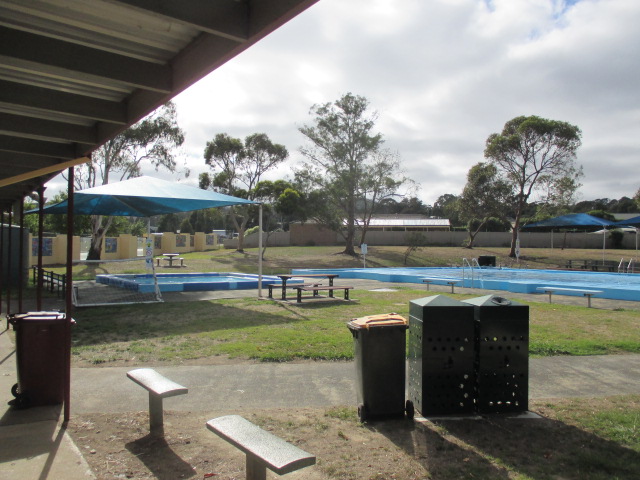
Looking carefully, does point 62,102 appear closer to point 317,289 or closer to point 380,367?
point 380,367

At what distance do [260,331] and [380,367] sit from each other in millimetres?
4551

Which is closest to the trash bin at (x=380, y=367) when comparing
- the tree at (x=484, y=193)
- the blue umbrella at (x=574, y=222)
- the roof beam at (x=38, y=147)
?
the roof beam at (x=38, y=147)

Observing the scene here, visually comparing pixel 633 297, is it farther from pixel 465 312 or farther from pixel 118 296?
pixel 118 296

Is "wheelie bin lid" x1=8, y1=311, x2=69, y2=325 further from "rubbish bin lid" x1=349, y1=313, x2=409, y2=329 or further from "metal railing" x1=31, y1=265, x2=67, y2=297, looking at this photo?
"metal railing" x1=31, y1=265, x2=67, y2=297

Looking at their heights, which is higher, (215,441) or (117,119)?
(117,119)

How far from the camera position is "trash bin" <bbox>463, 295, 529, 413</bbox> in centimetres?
464

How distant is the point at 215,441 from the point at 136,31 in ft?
10.5

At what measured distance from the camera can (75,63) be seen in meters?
3.39

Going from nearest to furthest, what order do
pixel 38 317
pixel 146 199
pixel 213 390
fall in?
pixel 38 317 < pixel 213 390 < pixel 146 199

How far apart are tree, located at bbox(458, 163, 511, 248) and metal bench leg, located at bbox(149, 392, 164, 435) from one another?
3736 cm

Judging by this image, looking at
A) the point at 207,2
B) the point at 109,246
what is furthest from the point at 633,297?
the point at 109,246

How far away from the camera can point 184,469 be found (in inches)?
141

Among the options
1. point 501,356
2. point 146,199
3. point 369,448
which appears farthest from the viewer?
point 146,199

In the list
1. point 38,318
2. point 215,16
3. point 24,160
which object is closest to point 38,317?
point 38,318
